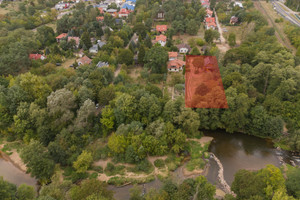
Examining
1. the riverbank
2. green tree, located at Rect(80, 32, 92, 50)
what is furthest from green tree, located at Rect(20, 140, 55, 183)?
green tree, located at Rect(80, 32, 92, 50)

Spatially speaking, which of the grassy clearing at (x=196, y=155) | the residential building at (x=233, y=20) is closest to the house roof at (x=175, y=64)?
the grassy clearing at (x=196, y=155)

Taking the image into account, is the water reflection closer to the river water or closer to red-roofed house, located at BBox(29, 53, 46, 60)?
the river water

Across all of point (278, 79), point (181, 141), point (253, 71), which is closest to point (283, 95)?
point (278, 79)

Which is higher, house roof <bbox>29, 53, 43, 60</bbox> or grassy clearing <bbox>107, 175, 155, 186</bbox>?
house roof <bbox>29, 53, 43, 60</bbox>

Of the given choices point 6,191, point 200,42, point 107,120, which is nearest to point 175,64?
point 200,42

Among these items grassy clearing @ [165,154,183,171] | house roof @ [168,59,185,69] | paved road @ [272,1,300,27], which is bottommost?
grassy clearing @ [165,154,183,171]

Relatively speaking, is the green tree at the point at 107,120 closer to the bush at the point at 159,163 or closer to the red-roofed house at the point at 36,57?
the bush at the point at 159,163
